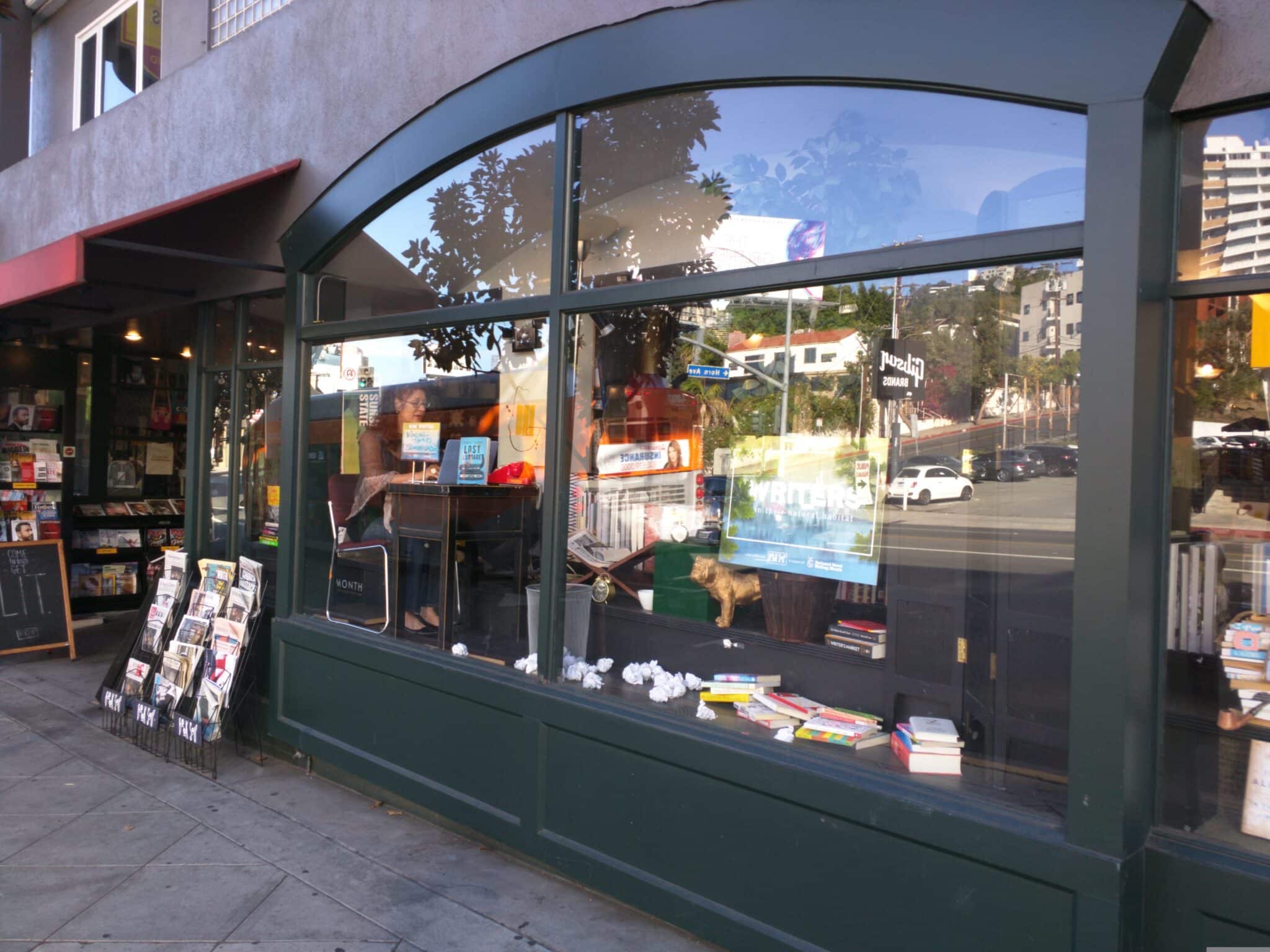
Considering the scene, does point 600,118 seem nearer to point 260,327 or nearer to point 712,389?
point 712,389

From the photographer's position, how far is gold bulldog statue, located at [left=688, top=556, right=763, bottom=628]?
179 inches

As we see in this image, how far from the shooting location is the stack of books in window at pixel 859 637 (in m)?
4.07

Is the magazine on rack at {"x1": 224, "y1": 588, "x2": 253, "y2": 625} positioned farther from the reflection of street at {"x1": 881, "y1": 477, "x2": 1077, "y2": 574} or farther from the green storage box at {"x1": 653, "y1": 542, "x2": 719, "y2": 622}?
the reflection of street at {"x1": 881, "y1": 477, "x2": 1077, "y2": 574}

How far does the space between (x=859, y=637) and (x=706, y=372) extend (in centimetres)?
158

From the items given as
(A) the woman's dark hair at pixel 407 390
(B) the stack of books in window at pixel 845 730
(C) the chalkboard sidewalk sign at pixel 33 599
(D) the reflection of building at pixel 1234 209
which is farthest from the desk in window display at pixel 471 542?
(C) the chalkboard sidewalk sign at pixel 33 599

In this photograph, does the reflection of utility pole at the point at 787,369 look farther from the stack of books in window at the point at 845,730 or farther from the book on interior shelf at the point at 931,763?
the book on interior shelf at the point at 931,763

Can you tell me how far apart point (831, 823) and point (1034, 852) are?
2.32ft

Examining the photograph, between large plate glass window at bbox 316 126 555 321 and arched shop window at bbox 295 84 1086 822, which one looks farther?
large plate glass window at bbox 316 126 555 321

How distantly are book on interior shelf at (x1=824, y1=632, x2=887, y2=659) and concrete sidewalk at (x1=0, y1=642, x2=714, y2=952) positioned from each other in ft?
4.32

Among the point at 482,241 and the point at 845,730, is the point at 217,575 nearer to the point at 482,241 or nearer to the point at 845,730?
the point at 482,241

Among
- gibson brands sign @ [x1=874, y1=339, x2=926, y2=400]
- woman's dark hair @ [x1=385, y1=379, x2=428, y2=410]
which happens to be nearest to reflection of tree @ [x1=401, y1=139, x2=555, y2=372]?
woman's dark hair @ [x1=385, y1=379, x2=428, y2=410]

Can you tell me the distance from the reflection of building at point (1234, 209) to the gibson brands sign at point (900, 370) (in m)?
1.33

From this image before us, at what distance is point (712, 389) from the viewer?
502 cm

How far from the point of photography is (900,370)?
14.2ft
